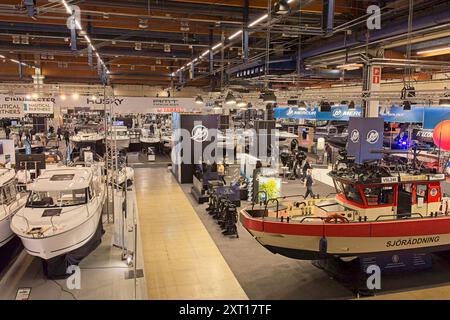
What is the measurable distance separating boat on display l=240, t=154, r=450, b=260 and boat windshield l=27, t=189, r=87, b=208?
361 centimetres

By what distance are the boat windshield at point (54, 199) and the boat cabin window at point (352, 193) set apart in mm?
5478

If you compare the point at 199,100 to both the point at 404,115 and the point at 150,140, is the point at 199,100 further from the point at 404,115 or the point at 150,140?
the point at 404,115

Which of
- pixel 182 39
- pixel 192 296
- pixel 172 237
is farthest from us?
pixel 182 39

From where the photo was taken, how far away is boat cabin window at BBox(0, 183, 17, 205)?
803cm

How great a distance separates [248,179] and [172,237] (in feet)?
14.1

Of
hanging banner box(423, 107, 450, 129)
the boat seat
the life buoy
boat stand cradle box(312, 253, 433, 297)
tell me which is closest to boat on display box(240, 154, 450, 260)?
the life buoy

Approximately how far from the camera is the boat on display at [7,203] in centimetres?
710

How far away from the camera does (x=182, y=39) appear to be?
1173 cm

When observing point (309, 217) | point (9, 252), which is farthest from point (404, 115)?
point (9, 252)

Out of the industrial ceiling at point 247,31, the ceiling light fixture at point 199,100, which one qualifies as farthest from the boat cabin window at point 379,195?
the ceiling light fixture at point 199,100

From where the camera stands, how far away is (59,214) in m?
7.20

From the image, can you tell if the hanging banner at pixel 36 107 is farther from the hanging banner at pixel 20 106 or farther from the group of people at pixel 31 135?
the group of people at pixel 31 135
